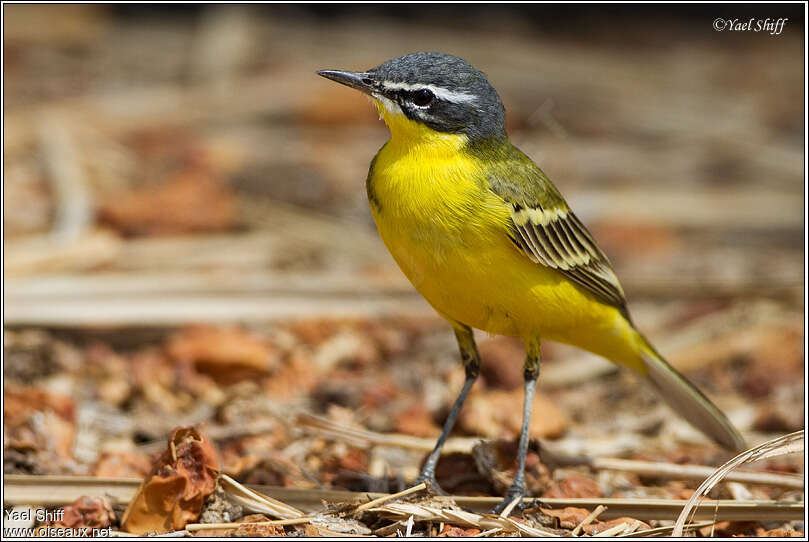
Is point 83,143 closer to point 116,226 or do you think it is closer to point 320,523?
point 116,226

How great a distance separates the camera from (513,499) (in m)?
4.30

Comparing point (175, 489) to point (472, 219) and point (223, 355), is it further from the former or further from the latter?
point (223, 355)

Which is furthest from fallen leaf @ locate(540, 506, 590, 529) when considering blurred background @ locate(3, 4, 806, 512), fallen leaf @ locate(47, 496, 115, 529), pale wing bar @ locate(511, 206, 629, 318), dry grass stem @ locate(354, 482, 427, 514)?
fallen leaf @ locate(47, 496, 115, 529)

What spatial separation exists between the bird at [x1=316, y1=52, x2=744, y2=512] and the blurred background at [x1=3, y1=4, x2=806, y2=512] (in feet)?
2.92

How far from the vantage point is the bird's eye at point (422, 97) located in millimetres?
4449

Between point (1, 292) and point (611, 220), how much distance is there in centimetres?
570

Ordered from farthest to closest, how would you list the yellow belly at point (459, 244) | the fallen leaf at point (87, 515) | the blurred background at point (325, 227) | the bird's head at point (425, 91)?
1. the blurred background at point (325, 227)
2. the bird's head at point (425, 91)
3. the yellow belly at point (459, 244)
4. the fallen leaf at point (87, 515)

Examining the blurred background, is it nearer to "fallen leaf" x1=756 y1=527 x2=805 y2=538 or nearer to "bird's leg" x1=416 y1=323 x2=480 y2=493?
"bird's leg" x1=416 y1=323 x2=480 y2=493

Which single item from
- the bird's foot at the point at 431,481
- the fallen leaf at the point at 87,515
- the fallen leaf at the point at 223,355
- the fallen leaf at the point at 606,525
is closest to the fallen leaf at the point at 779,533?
the fallen leaf at the point at 606,525

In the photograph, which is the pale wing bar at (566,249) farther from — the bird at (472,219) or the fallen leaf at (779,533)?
the fallen leaf at (779,533)

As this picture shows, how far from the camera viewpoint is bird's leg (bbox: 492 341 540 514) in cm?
433

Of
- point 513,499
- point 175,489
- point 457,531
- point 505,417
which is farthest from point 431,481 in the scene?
point 175,489

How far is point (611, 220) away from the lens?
907 centimetres

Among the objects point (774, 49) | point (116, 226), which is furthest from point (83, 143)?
point (774, 49)
